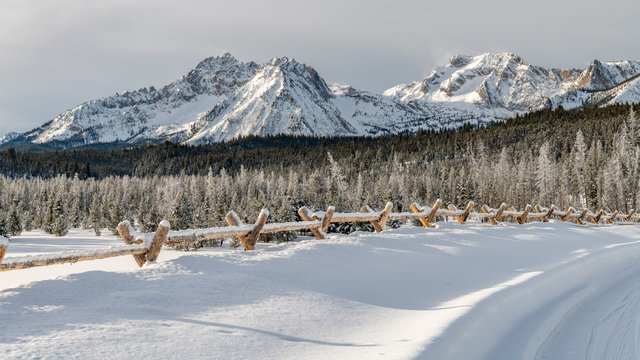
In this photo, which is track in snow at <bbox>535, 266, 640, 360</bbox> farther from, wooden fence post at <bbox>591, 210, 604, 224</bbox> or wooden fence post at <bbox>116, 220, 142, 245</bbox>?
wooden fence post at <bbox>591, 210, 604, 224</bbox>

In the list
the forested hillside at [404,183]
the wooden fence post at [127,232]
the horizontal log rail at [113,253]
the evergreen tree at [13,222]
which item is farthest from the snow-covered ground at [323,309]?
the evergreen tree at [13,222]

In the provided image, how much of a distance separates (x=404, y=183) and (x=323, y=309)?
89.9 metres

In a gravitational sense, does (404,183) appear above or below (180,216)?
above

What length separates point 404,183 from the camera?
93.9 meters

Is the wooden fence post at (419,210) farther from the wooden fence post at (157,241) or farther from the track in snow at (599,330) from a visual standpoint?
the wooden fence post at (157,241)

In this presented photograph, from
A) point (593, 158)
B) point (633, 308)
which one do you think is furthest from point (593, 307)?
point (593, 158)

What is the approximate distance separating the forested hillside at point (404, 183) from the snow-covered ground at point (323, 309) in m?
37.5

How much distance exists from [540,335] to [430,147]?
146 metres

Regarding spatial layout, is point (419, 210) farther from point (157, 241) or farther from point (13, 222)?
point (13, 222)

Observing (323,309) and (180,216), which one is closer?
(323,309)

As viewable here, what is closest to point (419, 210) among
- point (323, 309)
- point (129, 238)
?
point (323, 309)

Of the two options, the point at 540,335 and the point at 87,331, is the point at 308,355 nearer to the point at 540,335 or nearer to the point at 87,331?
the point at 87,331

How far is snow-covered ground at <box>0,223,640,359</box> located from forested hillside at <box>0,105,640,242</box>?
3751 cm

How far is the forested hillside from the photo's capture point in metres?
63.0
